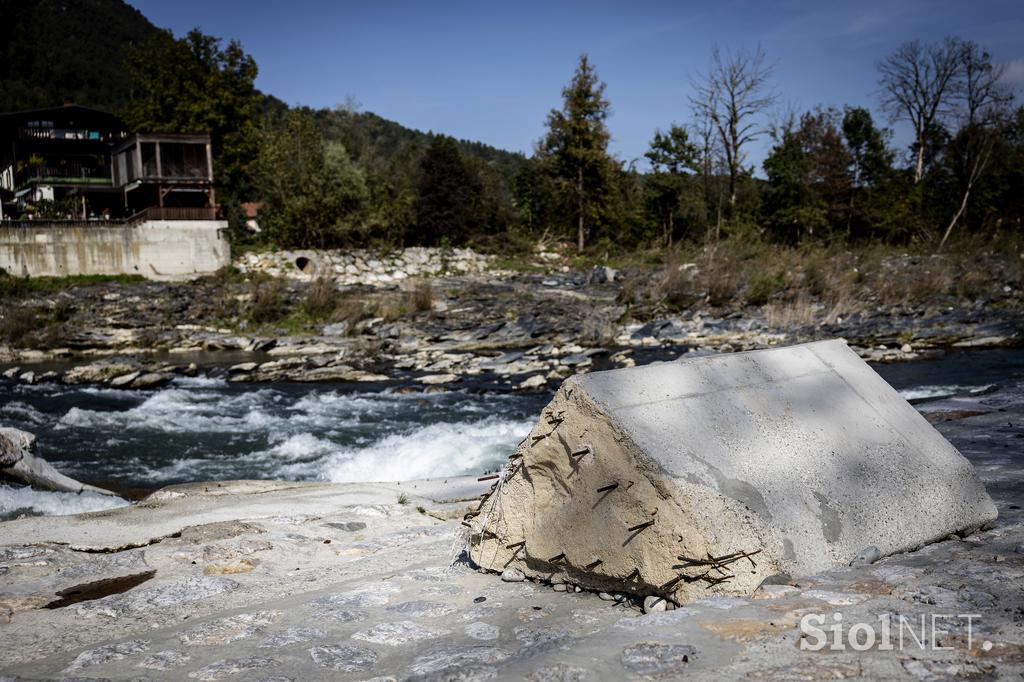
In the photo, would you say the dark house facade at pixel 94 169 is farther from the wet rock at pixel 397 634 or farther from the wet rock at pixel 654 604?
Result: the wet rock at pixel 654 604

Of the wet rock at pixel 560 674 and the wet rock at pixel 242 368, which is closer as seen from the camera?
the wet rock at pixel 560 674

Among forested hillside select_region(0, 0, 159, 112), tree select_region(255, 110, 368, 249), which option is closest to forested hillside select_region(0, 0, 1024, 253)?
tree select_region(255, 110, 368, 249)

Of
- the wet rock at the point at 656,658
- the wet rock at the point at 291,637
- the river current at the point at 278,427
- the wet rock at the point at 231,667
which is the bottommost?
the river current at the point at 278,427

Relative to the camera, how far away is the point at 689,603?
9.45 feet

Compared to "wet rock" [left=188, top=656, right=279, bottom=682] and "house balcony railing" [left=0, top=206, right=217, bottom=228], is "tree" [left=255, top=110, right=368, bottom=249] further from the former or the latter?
"wet rock" [left=188, top=656, right=279, bottom=682]

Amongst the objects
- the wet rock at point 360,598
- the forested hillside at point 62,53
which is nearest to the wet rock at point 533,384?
the wet rock at point 360,598

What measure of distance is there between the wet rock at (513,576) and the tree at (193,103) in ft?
125

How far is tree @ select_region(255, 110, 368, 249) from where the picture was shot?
31.7 m

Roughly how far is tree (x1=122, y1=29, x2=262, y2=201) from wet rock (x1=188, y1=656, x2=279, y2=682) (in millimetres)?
38328

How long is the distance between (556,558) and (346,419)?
327 inches

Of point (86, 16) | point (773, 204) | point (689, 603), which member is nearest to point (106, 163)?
point (773, 204)

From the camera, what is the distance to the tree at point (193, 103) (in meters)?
38.7

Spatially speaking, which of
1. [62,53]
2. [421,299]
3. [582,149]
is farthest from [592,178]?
[62,53]

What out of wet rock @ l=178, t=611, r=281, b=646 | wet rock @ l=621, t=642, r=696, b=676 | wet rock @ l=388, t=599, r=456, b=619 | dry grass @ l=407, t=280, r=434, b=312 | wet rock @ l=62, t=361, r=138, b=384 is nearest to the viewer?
wet rock @ l=621, t=642, r=696, b=676
